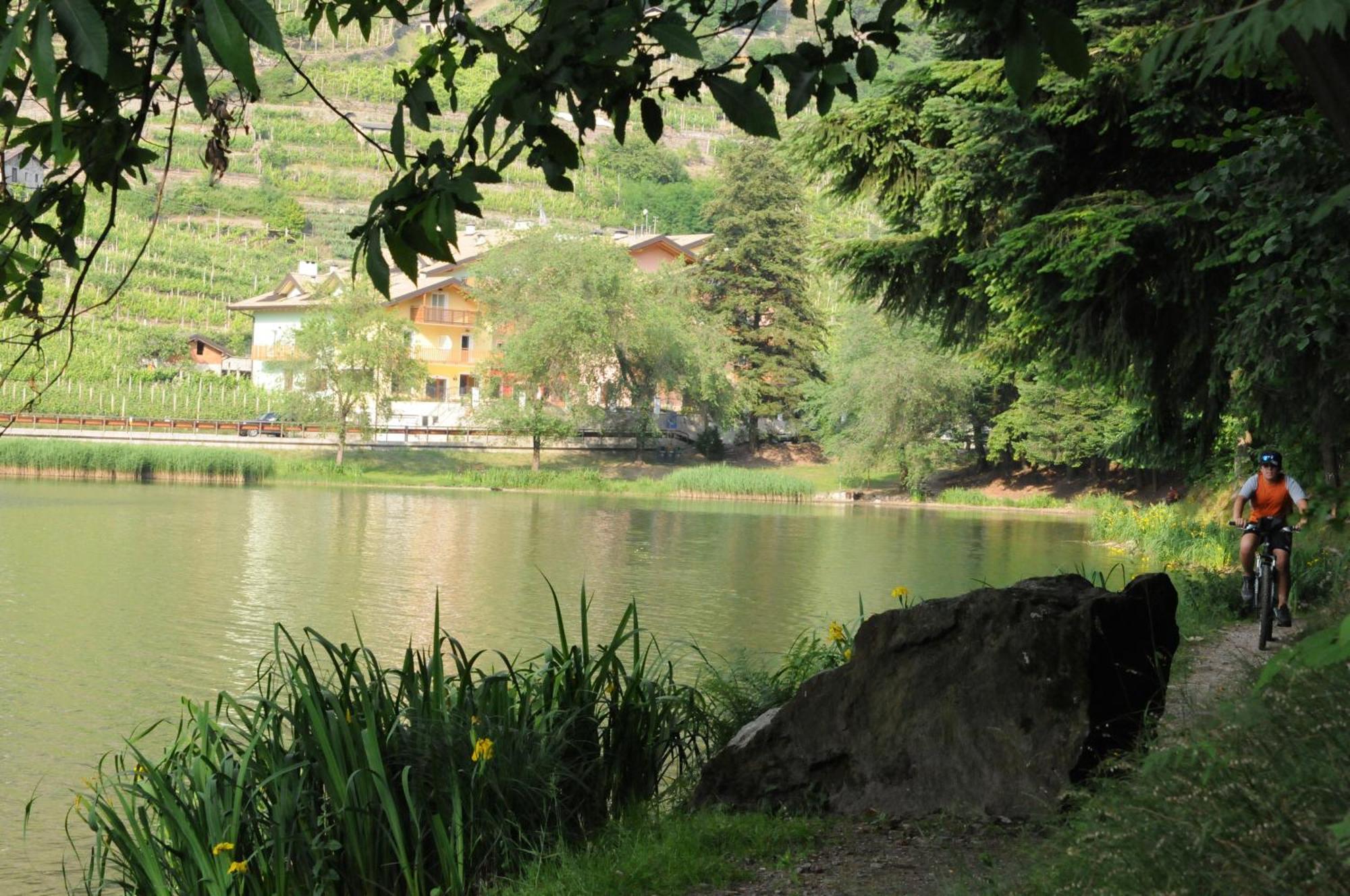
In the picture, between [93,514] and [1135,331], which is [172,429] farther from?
[1135,331]

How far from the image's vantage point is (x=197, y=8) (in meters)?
2.49

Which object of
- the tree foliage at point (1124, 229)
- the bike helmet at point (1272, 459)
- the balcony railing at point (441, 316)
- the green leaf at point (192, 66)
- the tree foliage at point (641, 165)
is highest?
the tree foliage at point (641, 165)

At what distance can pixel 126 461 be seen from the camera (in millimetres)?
41031

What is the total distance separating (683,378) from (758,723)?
46378 mm

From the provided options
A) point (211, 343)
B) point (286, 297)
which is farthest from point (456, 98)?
point (286, 297)

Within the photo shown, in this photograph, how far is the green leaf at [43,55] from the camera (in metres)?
1.90

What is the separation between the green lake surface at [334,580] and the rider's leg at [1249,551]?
4374 millimetres

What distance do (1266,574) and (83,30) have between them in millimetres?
9755

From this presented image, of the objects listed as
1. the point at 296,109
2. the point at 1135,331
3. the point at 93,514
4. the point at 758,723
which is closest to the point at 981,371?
the point at 93,514

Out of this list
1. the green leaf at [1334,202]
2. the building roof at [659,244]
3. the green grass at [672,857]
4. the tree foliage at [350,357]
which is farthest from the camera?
the building roof at [659,244]

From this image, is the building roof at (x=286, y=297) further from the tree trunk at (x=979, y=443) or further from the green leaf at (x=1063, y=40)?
the green leaf at (x=1063, y=40)

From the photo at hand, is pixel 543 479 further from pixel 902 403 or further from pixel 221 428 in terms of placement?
pixel 221 428

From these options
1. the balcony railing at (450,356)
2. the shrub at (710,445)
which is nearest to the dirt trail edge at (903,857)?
the shrub at (710,445)

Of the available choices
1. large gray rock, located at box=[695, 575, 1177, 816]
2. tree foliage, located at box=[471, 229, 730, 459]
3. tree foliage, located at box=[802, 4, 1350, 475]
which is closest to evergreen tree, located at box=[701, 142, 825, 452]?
tree foliage, located at box=[471, 229, 730, 459]
